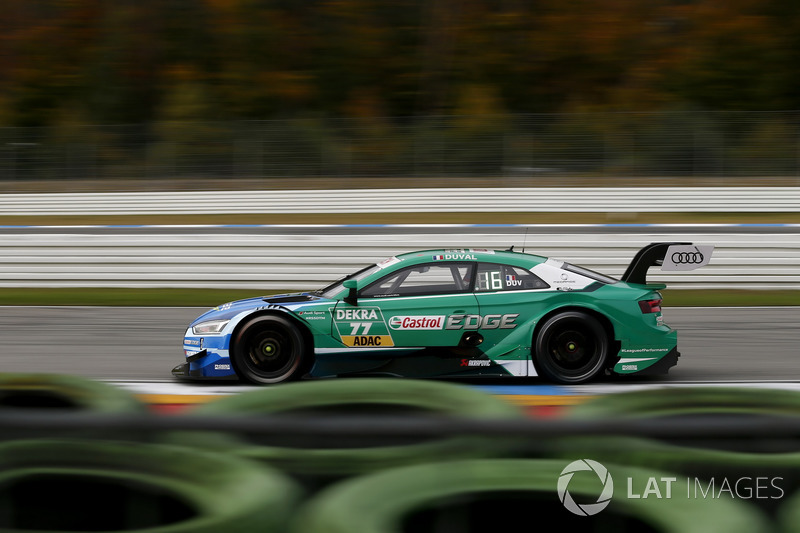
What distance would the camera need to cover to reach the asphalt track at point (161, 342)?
7.92 m

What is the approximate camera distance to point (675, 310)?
11625 millimetres

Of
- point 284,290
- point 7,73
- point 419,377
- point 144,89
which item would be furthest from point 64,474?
point 7,73

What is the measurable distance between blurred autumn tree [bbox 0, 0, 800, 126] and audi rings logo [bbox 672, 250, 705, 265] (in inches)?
956

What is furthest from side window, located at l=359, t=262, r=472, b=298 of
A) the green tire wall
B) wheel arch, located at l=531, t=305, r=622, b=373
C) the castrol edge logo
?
the green tire wall

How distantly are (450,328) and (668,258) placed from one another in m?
2.08

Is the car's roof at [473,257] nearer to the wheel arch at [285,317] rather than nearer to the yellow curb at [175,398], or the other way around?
the wheel arch at [285,317]

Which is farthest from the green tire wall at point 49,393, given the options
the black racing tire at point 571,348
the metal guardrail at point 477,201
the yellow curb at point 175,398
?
the metal guardrail at point 477,201

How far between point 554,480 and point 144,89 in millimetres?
35590

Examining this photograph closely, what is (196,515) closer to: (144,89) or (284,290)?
(284,290)

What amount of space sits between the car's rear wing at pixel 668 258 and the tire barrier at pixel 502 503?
4686 millimetres

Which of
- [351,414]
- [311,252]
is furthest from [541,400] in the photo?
[311,252]

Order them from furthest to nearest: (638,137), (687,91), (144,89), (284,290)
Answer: (144,89)
(687,91)
(638,137)
(284,290)

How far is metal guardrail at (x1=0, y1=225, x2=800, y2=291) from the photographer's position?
1282 cm

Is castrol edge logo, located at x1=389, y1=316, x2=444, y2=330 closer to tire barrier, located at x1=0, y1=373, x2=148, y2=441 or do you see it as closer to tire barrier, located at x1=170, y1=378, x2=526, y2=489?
tire barrier, located at x1=170, y1=378, x2=526, y2=489
